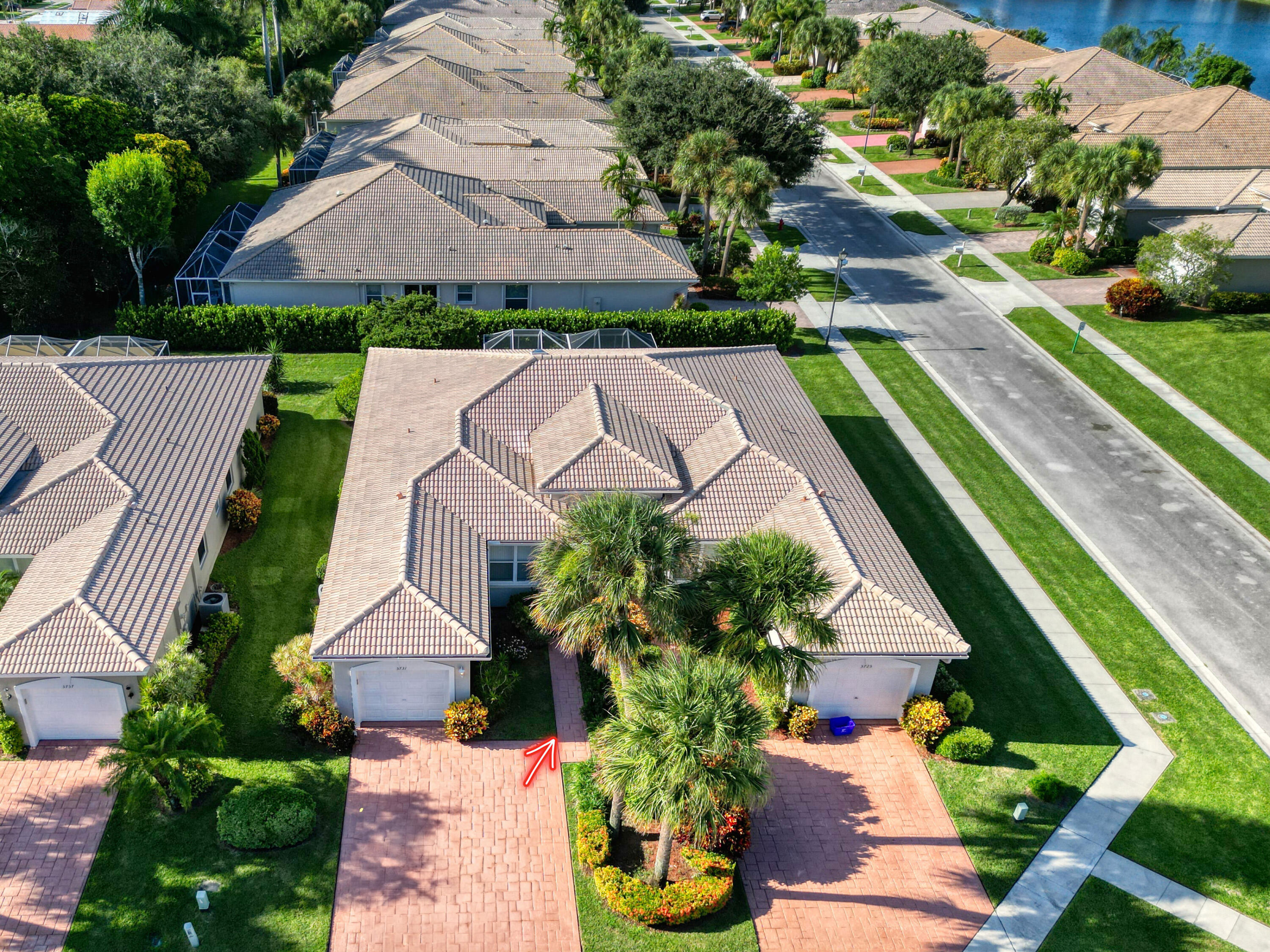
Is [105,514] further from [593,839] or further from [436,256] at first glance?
[436,256]

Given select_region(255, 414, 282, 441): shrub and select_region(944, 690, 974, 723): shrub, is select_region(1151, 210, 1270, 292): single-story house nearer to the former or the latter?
select_region(944, 690, 974, 723): shrub

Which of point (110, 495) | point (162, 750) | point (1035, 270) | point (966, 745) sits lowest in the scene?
point (966, 745)

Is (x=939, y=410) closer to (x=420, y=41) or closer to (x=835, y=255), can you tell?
(x=835, y=255)

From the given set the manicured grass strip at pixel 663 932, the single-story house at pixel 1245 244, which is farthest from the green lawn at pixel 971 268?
the manicured grass strip at pixel 663 932

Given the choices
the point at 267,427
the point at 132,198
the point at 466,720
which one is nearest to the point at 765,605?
the point at 466,720

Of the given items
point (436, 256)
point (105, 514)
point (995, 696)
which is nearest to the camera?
point (995, 696)

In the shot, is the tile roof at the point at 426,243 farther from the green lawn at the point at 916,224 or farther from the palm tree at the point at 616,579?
the palm tree at the point at 616,579

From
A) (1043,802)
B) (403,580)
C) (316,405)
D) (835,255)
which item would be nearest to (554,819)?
(403,580)
